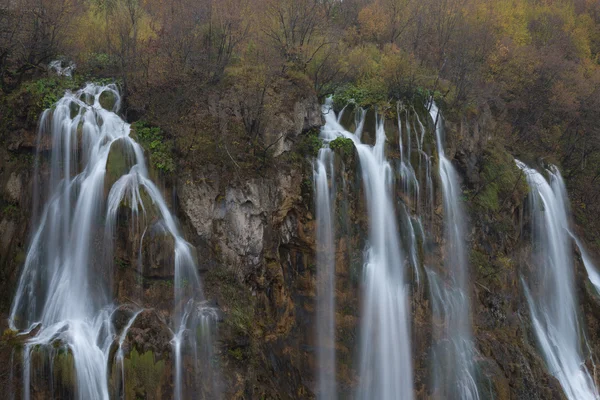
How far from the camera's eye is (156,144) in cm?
1249

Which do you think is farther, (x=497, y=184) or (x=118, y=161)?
(x=497, y=184)

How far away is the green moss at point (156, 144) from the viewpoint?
476 inches

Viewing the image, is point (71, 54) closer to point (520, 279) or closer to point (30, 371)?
point (30, 371)

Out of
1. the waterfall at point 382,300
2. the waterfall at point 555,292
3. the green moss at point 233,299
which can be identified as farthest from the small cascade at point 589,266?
the green moss at point 233,299

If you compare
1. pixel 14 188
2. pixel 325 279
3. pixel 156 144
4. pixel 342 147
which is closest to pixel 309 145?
pixel 342 147

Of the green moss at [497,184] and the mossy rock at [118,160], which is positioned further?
the green moss at [497,184]

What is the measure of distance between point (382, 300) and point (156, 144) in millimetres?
8700

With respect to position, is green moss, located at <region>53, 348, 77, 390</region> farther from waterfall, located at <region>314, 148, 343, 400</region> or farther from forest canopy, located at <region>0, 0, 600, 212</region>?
forest canopy, located at <region>0, 0, 600, 212</region>

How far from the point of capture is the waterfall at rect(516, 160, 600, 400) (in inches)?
628

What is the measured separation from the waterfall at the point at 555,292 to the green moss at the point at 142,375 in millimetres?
14363

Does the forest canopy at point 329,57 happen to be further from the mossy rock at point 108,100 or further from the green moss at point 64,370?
the green moss at point 64,370

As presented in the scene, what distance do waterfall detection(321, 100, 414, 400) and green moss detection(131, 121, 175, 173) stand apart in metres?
5.53

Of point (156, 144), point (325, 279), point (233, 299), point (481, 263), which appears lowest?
point (233, 299)

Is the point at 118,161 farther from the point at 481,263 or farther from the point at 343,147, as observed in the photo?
the point at 481,263
